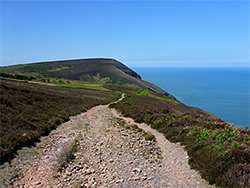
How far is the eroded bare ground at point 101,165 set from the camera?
846 cm

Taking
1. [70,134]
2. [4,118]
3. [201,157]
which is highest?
[4,118]

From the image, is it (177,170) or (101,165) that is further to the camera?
(101,165)

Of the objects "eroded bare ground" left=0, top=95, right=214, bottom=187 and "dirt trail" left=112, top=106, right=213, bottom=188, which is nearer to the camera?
"dirt trail" left=112, top=106, right=213, bottom=188

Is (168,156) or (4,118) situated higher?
(4,118)

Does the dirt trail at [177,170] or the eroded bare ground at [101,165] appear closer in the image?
the dirt trail at [177,170]

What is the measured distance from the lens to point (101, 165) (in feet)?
34.3

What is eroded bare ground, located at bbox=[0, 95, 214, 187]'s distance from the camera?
8.46 meters

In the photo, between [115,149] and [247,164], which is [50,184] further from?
[247,164]

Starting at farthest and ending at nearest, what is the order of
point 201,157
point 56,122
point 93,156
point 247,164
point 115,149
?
point 56,122
point 115,149
point 93,156
point 201,157
point 247,164

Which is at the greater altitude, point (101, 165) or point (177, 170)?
point (177, 170)

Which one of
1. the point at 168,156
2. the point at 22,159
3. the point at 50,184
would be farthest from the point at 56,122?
the point at 168,156

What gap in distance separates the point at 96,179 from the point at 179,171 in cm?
457

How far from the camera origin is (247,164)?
7.68 meters

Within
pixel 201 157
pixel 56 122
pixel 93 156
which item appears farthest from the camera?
pixel 56 122
